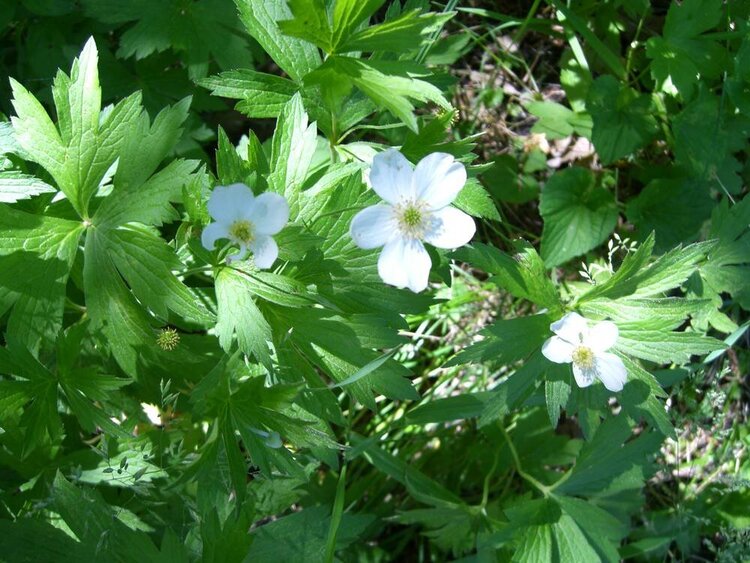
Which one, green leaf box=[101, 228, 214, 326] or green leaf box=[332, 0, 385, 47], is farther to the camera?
green leaf box=[101, 228, 214, 326]

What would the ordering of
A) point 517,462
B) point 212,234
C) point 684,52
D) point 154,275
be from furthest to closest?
point 684,52 < point 517,462 < point 154,275 < point 212,234

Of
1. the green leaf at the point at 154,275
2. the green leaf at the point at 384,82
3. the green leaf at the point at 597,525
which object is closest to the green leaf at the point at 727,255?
the green leaf at the point at 597,525

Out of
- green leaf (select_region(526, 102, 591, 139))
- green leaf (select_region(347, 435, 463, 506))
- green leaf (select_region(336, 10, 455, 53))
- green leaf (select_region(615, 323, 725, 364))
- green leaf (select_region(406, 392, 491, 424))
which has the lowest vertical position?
green leaf (select_region(347, 435, 463, 506))

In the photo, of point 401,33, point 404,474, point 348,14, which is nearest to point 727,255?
point 404,474

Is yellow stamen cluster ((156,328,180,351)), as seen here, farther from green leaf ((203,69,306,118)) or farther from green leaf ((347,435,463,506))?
green leaf ((347,435,463,506))

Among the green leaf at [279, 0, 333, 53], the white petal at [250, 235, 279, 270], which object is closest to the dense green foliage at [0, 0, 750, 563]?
the green leaf at [279, 0, 333, 53]

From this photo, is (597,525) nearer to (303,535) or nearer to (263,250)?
(303,535)
